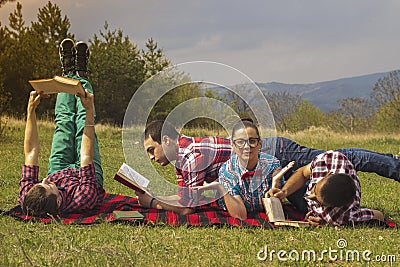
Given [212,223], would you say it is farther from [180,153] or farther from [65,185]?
[65,185]

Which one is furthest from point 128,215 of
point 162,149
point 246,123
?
point 246,123

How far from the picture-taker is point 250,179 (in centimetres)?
565

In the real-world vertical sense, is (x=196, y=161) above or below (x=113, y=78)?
below

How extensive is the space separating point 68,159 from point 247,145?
7.53 feet

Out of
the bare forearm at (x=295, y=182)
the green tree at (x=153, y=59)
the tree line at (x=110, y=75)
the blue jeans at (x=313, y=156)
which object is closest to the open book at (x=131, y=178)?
the blue jeans at (x=313, y=156)

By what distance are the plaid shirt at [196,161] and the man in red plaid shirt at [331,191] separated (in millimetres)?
670

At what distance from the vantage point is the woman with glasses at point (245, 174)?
5354mm

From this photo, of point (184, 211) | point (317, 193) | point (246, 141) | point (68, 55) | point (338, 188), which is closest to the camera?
point (338, 188)

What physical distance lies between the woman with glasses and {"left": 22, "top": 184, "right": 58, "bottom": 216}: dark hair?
1.46 m

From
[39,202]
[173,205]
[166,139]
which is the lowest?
[173,205]

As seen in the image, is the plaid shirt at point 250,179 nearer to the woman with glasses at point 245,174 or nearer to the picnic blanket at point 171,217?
the woman with glasses at point 245,174

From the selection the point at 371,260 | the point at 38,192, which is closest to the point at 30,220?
the point at 38,192

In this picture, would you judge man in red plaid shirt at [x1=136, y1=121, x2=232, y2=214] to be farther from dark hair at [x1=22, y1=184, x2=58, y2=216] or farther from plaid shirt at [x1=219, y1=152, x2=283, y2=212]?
dark hair at [x1=22, y1=184, x2=58, y2=216]

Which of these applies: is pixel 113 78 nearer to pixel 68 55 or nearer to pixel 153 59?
pixel 153 59
